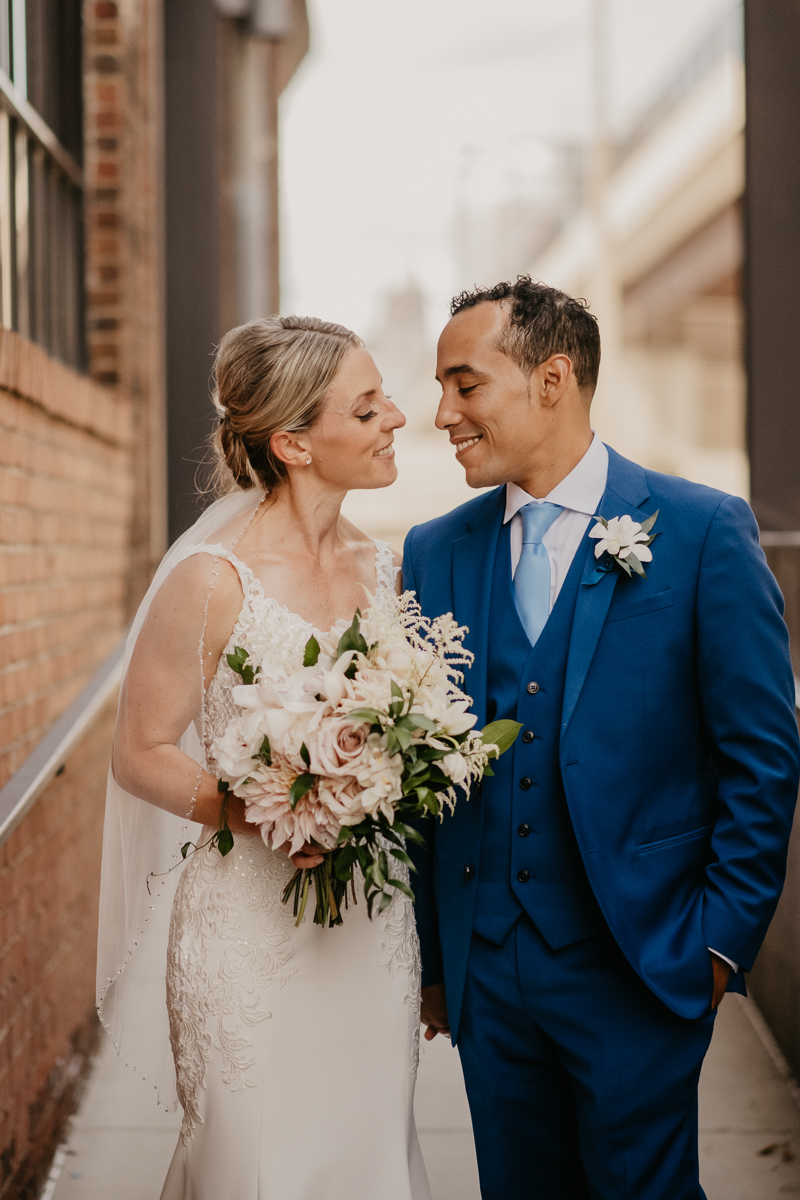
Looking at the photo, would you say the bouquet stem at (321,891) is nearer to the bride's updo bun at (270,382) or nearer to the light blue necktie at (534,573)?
the light blue necktie at (534,573)

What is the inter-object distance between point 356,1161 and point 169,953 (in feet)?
1.84

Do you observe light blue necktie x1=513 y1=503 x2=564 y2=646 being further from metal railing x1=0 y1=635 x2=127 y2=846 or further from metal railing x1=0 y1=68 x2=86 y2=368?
metal railing x1=0 y1=68 x2=86 y2=368

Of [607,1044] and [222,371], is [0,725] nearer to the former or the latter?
[222,371]

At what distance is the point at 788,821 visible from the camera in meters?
2.18

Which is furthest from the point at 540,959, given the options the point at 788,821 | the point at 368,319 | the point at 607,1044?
the point at 368,319

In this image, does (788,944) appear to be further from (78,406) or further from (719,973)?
(78,406)

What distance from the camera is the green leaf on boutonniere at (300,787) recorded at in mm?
1909

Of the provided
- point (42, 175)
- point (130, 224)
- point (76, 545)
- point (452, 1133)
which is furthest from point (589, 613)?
point (130, 224)

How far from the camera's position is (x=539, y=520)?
2.33m

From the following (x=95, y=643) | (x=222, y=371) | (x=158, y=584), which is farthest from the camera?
(x=95, y=643)

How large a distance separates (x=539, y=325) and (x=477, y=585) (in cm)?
53

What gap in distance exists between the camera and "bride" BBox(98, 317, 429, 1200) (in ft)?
7.45

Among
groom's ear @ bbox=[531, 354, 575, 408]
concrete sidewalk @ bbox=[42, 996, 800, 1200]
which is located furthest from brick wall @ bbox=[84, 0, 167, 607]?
groom's ear @ bbox=[531, 354, 575, 408]

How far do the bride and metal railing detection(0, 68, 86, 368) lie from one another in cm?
168
